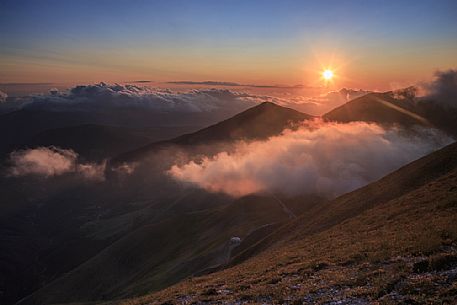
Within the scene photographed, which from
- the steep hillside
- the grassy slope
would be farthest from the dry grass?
the steep hillside

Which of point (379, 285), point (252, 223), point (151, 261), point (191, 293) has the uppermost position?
point (379, 285)

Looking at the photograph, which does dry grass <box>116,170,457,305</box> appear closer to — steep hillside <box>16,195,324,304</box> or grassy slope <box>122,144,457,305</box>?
grassy slope <box>122,144,457,305</box>

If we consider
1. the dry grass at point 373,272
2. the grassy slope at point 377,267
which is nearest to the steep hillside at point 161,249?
the grassy slope at point 377,267

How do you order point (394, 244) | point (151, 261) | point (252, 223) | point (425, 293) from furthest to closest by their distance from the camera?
point (151, 261)
point (252, 223)
point (394, 244)
point (425, 293)

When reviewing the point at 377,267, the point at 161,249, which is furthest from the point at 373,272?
the point at 161,249

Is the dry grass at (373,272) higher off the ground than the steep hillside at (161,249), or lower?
higher

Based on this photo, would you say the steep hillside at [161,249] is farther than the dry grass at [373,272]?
Yes

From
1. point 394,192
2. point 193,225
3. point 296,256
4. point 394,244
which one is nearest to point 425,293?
point 394,244

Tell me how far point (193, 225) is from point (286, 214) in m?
54.3

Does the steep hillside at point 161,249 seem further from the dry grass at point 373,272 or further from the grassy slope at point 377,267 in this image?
the dry grass at point 373,272

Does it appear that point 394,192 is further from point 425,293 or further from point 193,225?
point 193,225

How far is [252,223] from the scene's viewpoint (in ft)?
455

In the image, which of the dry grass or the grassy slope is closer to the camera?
the dry grass

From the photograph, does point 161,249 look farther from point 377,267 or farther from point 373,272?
point 373,272
